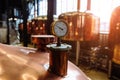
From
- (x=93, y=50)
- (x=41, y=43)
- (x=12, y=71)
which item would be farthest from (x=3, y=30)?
(x=12, y=71)

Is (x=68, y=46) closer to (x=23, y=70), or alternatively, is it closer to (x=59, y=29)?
(x=59, y=29)

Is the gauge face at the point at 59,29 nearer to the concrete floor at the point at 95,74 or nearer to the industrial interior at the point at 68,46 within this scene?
the industrial interior at the point at 68,46

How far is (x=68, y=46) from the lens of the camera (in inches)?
58.7

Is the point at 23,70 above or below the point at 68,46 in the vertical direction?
below

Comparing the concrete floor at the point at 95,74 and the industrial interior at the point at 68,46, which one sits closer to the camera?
the industrial interior at the point at 68,46

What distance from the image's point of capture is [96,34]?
21.9 feet

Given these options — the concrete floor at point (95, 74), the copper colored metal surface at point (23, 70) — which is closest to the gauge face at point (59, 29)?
the copper colored metal surface at point (23, 70)

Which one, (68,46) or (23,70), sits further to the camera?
(68,46)

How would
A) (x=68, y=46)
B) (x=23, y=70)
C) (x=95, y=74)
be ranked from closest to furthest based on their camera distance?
(x=23, y=70) → (x=68, y=46) → (x=95, y=74)

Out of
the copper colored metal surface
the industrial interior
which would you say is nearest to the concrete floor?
the industrial interior

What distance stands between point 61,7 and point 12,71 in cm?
1048

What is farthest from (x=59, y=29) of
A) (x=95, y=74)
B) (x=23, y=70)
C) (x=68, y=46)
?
(x=95, y=74)

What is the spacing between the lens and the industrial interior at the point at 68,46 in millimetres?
1418

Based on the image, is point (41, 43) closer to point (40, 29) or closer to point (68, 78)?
point (68, 78)
